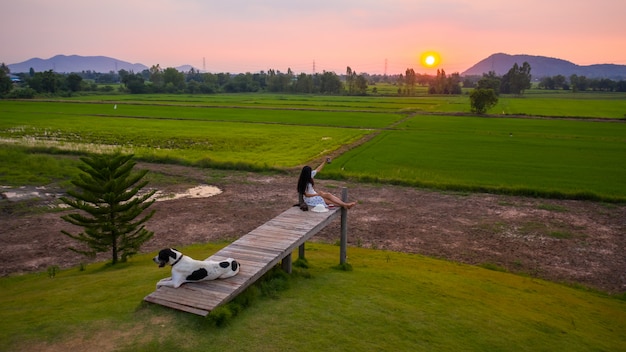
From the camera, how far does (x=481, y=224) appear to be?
20.2 meters

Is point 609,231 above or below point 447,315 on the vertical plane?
below

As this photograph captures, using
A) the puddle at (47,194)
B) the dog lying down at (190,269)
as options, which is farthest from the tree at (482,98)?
the dog lying down at (190,269)

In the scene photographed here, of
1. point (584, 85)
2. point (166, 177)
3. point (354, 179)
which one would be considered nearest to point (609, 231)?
point (354, 179)

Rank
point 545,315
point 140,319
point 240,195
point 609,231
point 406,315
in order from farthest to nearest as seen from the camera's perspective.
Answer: point 240,195 → point 609,231 → point 545,315 → point 406,315 → point 140,319

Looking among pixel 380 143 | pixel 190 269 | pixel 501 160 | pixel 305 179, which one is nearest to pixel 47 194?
pixel 305 179

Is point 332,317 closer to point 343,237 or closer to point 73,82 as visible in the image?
point 343,237

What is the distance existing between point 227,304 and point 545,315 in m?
6.89

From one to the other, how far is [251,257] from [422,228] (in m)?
11.8

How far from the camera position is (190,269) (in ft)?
27.6

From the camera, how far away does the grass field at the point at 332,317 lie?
7211 millimetres

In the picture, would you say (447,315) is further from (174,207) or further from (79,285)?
(174,207)

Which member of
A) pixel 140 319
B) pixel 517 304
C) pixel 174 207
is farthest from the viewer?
pixel 174 207

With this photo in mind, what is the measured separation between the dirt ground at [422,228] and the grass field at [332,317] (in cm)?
384

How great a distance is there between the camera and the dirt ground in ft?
51.9
